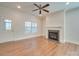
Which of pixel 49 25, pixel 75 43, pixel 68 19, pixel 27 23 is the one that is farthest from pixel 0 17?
pixel 75 43

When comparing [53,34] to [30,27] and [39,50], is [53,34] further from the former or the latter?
[39,50]

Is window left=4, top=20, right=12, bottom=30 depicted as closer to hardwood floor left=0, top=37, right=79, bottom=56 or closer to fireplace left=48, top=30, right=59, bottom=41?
hardwood floor left=0, top=37, right=79, bottom=56

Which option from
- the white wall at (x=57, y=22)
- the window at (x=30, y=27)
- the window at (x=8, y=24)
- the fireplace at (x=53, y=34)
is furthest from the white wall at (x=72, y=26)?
the window at (x=8, y=24)

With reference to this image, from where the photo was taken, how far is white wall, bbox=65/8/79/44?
18.1ft

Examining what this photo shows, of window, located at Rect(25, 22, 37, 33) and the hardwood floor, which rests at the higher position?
window, located at Rect(25, 22, 37, 33)

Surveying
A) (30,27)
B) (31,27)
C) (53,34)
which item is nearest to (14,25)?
(30,27)

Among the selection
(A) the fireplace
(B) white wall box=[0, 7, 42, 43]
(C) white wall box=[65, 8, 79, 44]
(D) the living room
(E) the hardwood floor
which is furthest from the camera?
(A) the fireplace

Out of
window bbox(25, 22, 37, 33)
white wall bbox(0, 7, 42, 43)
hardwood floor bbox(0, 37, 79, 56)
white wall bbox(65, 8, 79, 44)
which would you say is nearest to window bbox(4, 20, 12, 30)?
white wall bbox(0, 7, 42, 43)

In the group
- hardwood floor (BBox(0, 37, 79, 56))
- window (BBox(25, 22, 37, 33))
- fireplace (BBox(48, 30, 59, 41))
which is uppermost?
window (BBox(25, 22, 37, 33))

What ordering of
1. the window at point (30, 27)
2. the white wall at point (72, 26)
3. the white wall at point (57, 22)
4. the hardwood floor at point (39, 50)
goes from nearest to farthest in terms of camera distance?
the hardwood floor at point (39, 50) < the white wall at point (72, 26) < the white wall at point (57, 22) < the window at point (30, 27)

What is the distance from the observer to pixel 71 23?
5.93 metres

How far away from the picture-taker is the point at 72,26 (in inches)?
230

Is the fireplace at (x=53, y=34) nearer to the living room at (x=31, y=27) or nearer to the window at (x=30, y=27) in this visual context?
the living room at (x=31, y=27)

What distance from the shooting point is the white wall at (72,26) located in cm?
553
